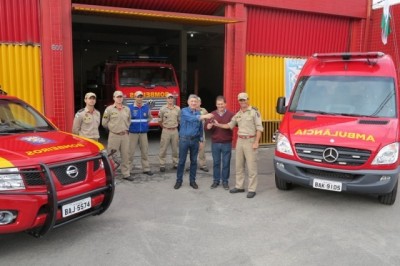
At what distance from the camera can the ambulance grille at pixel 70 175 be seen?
4.05m

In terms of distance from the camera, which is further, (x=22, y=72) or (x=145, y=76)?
(x=145, y=76)

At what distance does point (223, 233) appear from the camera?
469cm

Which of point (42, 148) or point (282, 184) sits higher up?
point (42, 148)

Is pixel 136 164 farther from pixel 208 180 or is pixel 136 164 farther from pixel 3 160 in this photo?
pixel 3 160

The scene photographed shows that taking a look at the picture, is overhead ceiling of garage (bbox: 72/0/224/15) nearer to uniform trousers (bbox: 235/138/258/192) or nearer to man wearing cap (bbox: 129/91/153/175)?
man wearing cap (bbox: 129/91/153/175)

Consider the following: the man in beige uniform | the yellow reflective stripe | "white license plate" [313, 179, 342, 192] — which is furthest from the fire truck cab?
the yellow reflective stripe

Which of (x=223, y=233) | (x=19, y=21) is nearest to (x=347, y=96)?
(x=223, y=233)

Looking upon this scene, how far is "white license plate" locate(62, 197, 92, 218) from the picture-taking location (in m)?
4.04

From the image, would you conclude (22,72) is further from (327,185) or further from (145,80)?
(327,185)

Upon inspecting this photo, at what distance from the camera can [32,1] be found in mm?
7859

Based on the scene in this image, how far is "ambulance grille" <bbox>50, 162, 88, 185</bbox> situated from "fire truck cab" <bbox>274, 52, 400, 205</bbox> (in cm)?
302

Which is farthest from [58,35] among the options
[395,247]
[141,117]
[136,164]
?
[395,247]

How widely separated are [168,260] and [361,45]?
34.4 feet

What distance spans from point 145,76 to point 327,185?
7383mm
